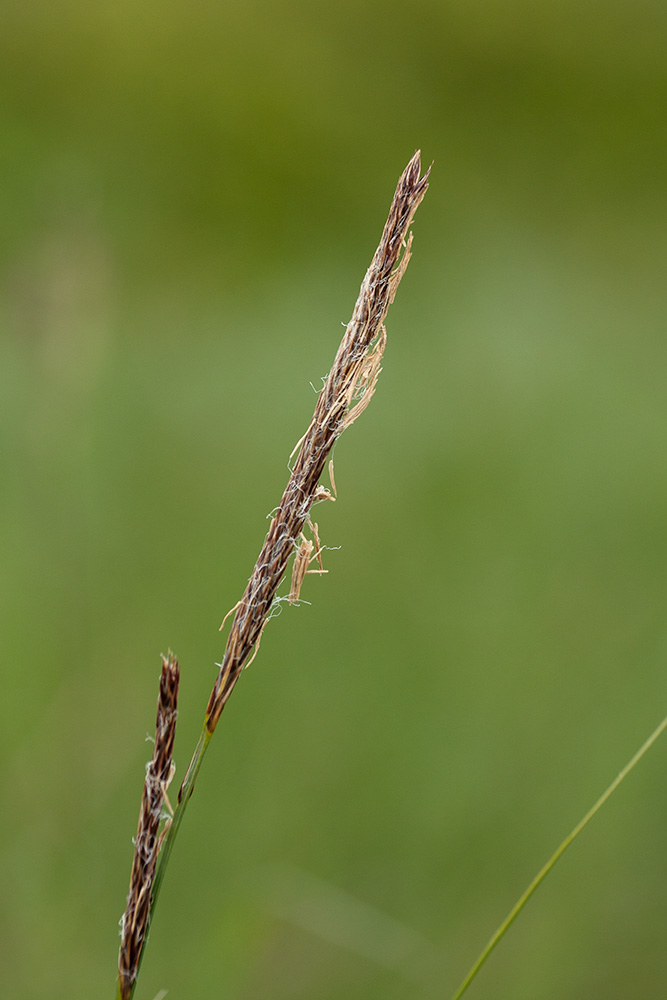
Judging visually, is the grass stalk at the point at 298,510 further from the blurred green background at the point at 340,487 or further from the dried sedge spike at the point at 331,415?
the blurred green background at the point at 340,487

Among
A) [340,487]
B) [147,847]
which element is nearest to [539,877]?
[147,847]

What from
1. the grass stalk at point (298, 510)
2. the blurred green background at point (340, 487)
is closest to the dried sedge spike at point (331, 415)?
the grass stalk at point (298, 510)

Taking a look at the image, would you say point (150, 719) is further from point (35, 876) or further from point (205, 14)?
point (205, 14)

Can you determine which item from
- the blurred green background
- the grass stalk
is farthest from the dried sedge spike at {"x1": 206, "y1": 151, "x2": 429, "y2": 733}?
the blurred green background

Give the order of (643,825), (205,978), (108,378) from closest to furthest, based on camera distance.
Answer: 1. (205,978)
2. (643,825)
3. (108,378)

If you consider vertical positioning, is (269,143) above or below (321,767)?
above

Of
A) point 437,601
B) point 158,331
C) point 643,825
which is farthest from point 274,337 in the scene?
point 643,825

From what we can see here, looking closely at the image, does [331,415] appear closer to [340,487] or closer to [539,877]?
[539,877]

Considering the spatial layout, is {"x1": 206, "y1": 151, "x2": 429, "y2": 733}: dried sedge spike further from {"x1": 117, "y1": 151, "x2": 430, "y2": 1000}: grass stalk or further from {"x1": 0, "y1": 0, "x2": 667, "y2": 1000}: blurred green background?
{"x1": 0, "y1": 0, "x2": 667, "y2": 1000}: blurred green background
